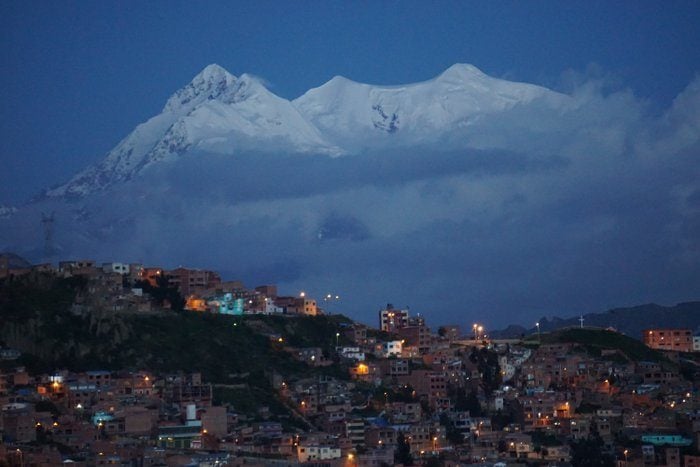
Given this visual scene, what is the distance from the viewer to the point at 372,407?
218 ft

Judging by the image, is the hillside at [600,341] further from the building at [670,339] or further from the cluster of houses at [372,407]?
the building at [670,339]

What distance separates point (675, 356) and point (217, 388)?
26.3m

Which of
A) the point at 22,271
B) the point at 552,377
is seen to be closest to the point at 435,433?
the point at 552,377

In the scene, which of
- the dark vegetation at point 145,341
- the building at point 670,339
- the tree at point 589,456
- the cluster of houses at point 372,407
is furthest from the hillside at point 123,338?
the building at point 670,339

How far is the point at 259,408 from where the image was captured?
208 ft

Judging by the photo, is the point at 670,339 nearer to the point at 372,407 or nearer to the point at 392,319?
the point at 392,319

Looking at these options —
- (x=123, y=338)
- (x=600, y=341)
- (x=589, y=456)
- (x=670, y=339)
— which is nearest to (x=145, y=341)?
(x=123, y=338)

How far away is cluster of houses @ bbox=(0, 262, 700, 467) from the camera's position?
2218 inches

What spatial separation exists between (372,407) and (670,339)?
1009 inches

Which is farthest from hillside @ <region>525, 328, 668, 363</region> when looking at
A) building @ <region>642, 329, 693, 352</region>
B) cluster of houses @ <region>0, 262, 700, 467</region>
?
building @ <region>642, 329, 693, 352</region>

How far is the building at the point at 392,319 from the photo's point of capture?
82.7m

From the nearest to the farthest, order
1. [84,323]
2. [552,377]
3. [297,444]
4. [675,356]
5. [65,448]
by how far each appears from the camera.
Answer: [65,448] < [297,444] < [84,323] < [552,377] < [675,356]

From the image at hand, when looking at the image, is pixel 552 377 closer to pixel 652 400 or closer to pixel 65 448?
pixel 652 400

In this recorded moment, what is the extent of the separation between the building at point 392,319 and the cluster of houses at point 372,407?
131 centimetres
